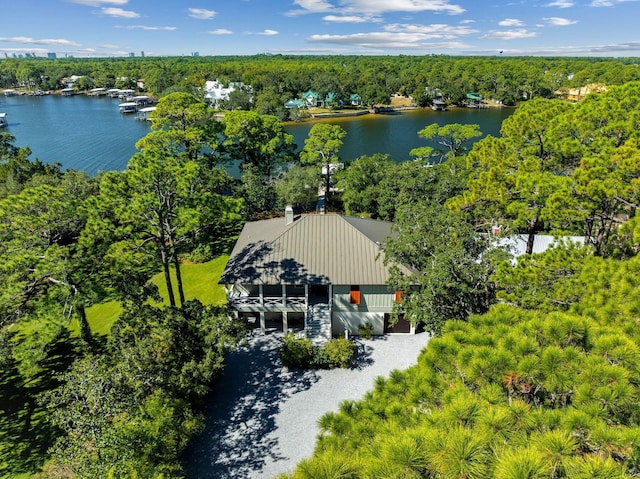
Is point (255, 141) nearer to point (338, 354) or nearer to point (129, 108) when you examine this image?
point (338, 354)

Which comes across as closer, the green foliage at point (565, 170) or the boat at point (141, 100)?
the green foliage at point (565, 170)

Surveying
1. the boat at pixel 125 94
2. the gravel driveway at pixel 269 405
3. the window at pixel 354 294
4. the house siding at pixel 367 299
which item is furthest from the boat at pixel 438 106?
the window at pixel 354 294

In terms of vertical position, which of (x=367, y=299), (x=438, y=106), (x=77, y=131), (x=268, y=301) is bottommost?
(x=268, y=301)

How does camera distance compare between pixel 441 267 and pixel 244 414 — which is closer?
pixel 441 267

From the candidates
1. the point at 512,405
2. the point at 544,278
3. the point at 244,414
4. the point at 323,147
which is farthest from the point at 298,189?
the point at 512,405

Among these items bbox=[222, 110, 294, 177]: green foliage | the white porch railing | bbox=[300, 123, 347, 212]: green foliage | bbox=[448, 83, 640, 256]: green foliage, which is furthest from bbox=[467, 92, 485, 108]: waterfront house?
the white porch railing

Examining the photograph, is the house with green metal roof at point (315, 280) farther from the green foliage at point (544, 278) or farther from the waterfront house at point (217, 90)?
the waterfront house at point (217, 90)

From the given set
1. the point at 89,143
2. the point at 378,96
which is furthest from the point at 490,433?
the point at 378,96
